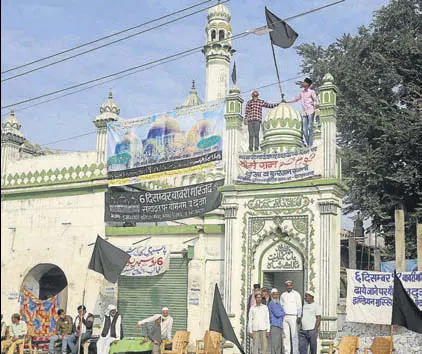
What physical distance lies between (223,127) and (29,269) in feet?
24.3

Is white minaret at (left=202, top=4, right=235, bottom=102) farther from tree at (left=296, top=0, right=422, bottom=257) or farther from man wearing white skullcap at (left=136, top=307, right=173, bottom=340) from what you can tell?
man wearing white skullcap at (left=136, top=307, right=173, bottom=340)

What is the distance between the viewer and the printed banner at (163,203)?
55.4ft

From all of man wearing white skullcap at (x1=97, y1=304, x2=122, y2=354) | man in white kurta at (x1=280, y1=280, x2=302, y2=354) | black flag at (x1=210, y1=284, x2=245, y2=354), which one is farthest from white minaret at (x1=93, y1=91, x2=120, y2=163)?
man in white kurta at (x1=280, y1=280, x2=302, y2=354)

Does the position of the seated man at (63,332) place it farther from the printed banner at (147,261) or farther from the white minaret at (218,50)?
the white minaret at (218,50)

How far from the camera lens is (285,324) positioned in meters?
12.9

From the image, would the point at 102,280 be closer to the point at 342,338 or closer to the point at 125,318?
the point at 125,318

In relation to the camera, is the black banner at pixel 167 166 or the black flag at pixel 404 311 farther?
the black banner at pixel 167 166

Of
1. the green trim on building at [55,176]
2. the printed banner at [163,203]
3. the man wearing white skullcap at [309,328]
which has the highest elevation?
the green trim on building at [55,176]

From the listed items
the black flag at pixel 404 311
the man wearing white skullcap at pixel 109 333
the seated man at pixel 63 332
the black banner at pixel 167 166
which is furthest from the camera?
the black banner at pixel 167 166

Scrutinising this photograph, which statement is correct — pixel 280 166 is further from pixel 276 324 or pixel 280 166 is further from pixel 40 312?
pixel 40 312

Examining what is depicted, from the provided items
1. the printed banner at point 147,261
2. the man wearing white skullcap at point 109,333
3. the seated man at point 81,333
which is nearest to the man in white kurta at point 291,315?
the man wearing white skullcap at point 109,333

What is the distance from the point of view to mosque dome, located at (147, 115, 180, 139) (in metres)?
17.4

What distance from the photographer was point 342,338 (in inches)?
504

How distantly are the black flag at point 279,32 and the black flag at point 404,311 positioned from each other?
257 inches
